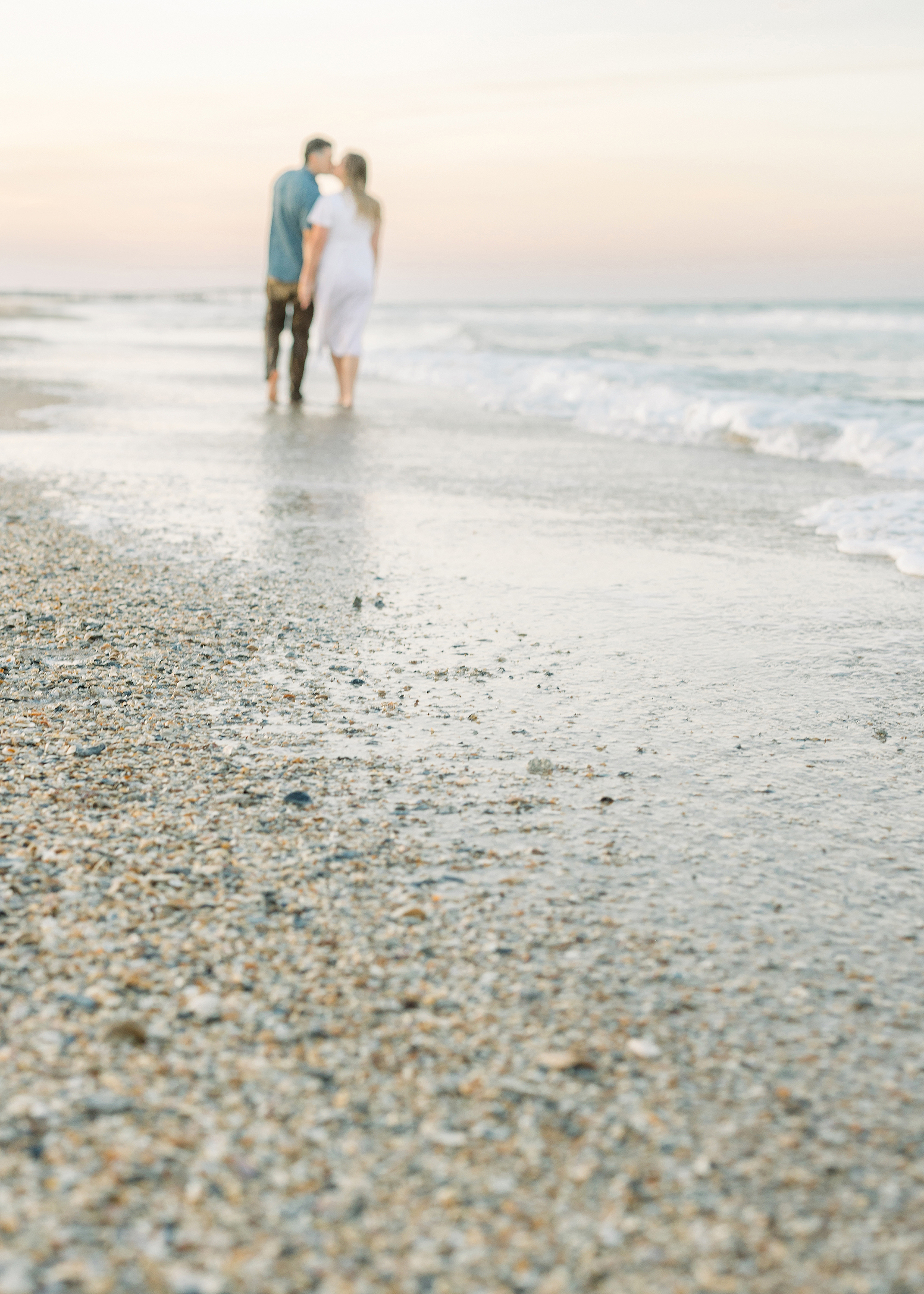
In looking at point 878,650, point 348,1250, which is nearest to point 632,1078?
point 348,1250

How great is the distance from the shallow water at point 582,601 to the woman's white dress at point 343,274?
0.72 metres

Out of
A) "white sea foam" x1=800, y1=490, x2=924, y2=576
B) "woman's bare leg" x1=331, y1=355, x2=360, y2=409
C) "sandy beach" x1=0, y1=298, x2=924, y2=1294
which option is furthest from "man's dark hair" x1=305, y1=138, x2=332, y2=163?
"sandy beach" x1=0, y1=298, x2=924, y2=1294

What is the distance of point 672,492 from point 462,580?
235 cm

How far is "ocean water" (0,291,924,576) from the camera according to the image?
7.07 metres

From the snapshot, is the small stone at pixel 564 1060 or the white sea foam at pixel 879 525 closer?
→ the small stone at pixel 564 1060

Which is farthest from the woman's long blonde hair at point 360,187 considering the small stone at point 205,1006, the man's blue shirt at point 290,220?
the small stone at point 205,1006

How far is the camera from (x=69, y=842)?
1.77 m

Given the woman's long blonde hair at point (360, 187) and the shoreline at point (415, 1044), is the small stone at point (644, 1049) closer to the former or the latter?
the shoreline at point (415, 1044)

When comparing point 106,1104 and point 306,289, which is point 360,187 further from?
point 106,1104

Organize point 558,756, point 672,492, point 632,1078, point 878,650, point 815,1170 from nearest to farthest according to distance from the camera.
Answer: point 815,1170
point 632,1078
point 558,756
point 878,650
point 672,492

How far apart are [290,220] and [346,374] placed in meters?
1.24

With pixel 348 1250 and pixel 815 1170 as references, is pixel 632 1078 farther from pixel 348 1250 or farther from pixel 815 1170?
pixel 348 1250

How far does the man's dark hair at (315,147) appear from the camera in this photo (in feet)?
27.8

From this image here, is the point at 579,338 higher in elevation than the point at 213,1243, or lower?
higher
